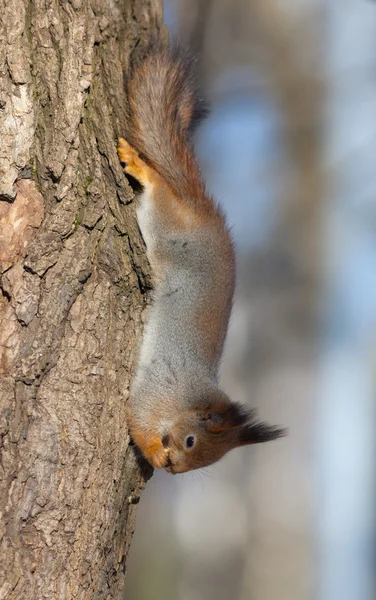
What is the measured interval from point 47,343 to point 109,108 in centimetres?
75

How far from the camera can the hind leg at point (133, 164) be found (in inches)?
86.7

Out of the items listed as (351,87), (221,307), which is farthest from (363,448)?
(221,307)

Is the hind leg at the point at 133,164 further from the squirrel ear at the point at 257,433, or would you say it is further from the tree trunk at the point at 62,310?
the squirrel ear at the point at 257,433

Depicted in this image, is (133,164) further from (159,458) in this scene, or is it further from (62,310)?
(159,458)

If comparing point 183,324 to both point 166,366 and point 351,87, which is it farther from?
point 351,87

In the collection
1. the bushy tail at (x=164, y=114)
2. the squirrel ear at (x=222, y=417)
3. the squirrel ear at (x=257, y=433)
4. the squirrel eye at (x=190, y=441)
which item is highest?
the bushy tail at (x=164, y=114)

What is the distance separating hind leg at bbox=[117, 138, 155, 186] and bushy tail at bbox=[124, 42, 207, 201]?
0.04 m

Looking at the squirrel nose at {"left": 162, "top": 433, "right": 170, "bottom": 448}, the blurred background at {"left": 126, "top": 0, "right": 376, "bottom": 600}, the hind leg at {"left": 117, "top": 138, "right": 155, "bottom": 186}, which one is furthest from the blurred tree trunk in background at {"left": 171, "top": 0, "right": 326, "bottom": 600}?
the hind leg at {"left": 117, "top": 138, "right": 155, "bottom": 186}

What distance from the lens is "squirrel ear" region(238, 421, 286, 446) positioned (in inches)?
97.8

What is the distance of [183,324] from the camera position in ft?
8.15

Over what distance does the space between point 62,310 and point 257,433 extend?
37.9 inches

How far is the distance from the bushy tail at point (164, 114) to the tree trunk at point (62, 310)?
0.19m

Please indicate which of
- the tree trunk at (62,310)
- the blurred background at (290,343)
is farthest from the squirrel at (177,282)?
the blurred background at (290,343)

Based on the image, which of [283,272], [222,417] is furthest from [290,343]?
[222,417]
